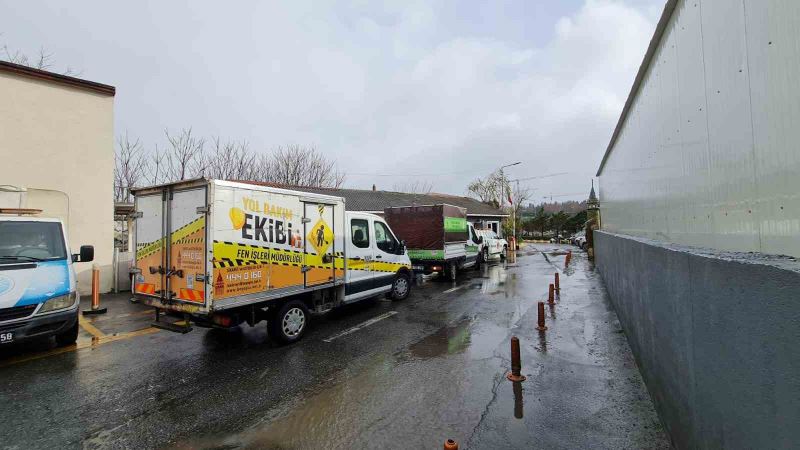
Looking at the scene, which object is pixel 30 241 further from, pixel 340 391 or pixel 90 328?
pixel 340 391

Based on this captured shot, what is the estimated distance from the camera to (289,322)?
680 centimetres

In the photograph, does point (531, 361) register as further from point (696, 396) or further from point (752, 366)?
point (752, 366)

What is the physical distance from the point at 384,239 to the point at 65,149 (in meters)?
10.1

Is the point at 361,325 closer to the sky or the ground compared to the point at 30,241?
closer to the ground

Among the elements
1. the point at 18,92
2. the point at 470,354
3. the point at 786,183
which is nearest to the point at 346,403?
the point at 470,354

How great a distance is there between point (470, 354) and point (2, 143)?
529 inches

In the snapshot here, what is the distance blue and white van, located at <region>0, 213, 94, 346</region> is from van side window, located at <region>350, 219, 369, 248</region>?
4.86m

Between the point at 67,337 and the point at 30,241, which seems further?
the point at 67,337

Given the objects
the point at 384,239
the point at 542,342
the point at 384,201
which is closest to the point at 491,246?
the point at 384,201

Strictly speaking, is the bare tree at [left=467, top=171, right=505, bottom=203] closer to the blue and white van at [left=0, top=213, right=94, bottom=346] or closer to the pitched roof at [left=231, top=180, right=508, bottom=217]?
the pitched roof at [left=231, top=180, right=508, bottom=217]

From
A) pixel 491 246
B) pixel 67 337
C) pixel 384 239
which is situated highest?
pixel 384 239

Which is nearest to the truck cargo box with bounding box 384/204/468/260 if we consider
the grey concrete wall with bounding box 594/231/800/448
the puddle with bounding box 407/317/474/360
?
the puddle with bounding box 407/317/474/360

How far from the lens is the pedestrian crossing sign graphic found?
287 inches

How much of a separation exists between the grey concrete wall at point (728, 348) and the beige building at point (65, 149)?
14.2 meters
